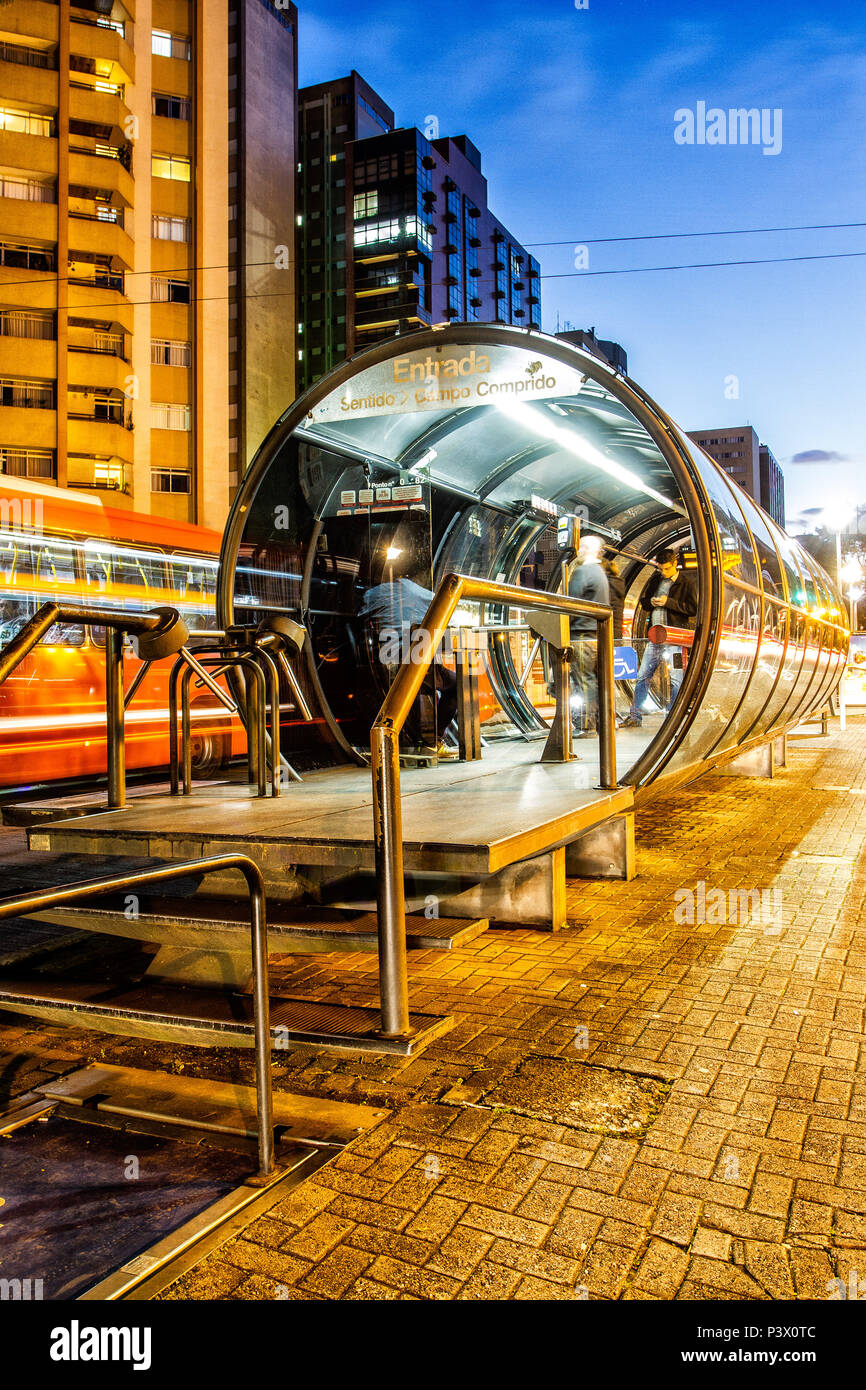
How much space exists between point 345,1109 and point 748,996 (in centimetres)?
197

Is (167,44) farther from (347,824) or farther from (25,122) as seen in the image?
(347,824)

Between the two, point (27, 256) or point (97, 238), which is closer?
point (27, 256)

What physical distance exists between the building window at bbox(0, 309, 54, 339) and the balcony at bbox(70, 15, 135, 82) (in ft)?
34.1

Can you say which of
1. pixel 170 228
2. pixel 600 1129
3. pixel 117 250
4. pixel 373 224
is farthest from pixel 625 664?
pixel 373 224

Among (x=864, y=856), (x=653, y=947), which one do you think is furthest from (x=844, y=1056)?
(x=864, y=856)

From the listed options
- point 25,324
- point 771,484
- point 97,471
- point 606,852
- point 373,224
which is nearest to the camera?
point 606,852

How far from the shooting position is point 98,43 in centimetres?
3644

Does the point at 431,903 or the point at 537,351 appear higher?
the point at 537,351

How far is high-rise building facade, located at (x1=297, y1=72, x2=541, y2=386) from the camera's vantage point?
68438mm

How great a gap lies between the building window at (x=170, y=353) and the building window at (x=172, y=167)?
7.00m

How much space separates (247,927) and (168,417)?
39140 mm

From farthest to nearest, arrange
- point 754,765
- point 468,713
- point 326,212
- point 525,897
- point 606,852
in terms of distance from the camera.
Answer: point 326,212, point 754,765, point 468,713, point 606,852, point 525,897

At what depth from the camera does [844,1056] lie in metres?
3.51
